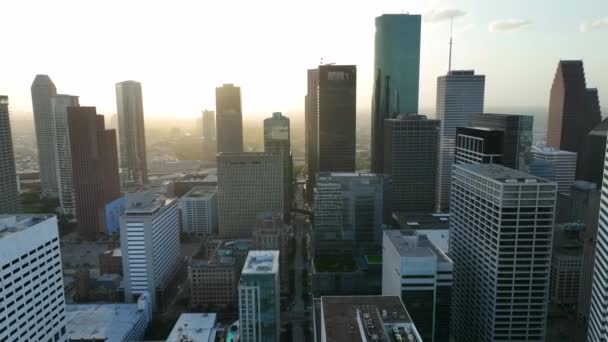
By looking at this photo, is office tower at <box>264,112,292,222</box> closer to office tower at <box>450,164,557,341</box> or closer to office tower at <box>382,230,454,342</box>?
office tower at <box>382,230,454,342</box>

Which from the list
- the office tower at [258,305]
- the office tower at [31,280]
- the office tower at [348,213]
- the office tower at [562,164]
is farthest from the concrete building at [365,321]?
the office tower at [562,164]

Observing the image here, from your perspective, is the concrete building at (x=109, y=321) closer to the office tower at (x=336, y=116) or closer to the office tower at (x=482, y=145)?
the office tower at (x=482, y=145)

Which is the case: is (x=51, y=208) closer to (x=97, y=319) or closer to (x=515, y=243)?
(x=97, y=319)

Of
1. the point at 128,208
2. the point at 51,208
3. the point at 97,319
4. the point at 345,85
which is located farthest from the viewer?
the point at 51,208

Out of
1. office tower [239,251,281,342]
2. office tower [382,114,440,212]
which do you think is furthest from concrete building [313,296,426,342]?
office tower [382,114,440,212]

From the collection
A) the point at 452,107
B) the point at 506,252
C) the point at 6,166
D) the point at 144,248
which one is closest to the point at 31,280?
the point at 144,248

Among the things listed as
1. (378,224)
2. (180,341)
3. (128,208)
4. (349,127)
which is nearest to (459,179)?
(378,224)

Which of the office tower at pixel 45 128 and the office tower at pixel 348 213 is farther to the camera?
the office tower at pixel 45 128

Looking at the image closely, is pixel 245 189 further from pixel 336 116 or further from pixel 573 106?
pixel 573 106
